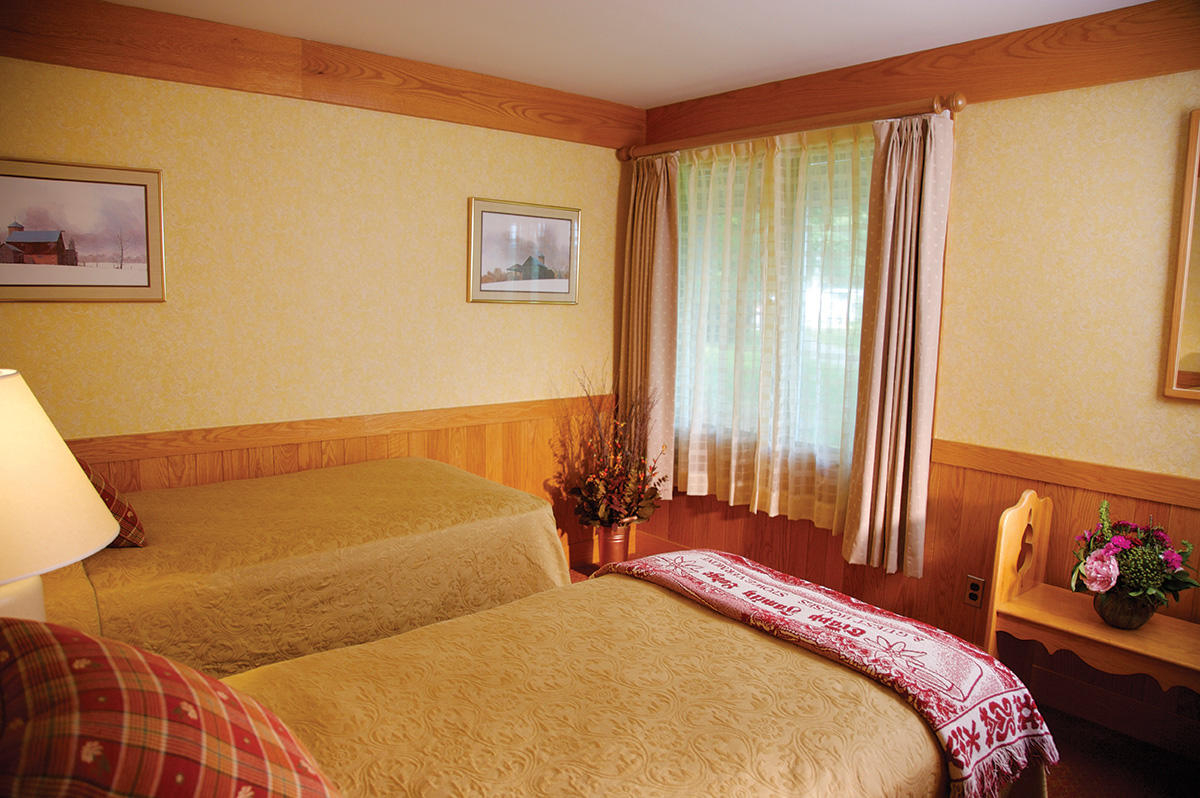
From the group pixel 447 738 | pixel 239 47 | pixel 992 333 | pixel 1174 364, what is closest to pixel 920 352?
pixel 992 333

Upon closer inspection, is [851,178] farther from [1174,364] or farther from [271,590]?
[271,590]

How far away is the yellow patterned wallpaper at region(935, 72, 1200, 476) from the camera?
269cm

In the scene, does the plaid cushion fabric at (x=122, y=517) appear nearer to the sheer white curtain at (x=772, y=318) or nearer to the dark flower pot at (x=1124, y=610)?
the sheer white curtain at (x=772, y=318)

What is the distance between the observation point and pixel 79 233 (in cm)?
288

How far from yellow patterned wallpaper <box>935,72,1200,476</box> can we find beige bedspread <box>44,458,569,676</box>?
187 centimetres

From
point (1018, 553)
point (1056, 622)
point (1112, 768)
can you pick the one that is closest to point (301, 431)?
point (1018, 553)

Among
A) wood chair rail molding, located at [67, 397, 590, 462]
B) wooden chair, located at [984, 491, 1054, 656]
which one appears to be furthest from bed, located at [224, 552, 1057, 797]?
wood chair rail molding, located at [67, 397, 590, 462]

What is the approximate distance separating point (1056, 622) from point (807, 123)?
7.49 feet

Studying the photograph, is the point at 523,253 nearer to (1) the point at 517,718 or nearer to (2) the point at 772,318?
(2) the point at 772,318

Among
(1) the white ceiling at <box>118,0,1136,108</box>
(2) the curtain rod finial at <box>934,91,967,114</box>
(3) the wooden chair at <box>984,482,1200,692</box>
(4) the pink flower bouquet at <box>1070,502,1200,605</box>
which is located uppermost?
(1) the white ceiling at <box>118,0,1136,108</box>

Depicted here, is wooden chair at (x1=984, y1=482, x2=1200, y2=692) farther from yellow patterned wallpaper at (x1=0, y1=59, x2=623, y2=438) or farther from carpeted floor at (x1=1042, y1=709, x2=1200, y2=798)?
yellow patterned wallpaper at (x1=0, y1=59, x2=623, y2=438)

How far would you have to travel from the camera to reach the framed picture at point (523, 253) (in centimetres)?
396

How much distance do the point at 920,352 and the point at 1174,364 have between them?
84cm

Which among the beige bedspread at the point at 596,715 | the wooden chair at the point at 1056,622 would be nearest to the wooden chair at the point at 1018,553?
the wooden chair at the point at 1056,622
